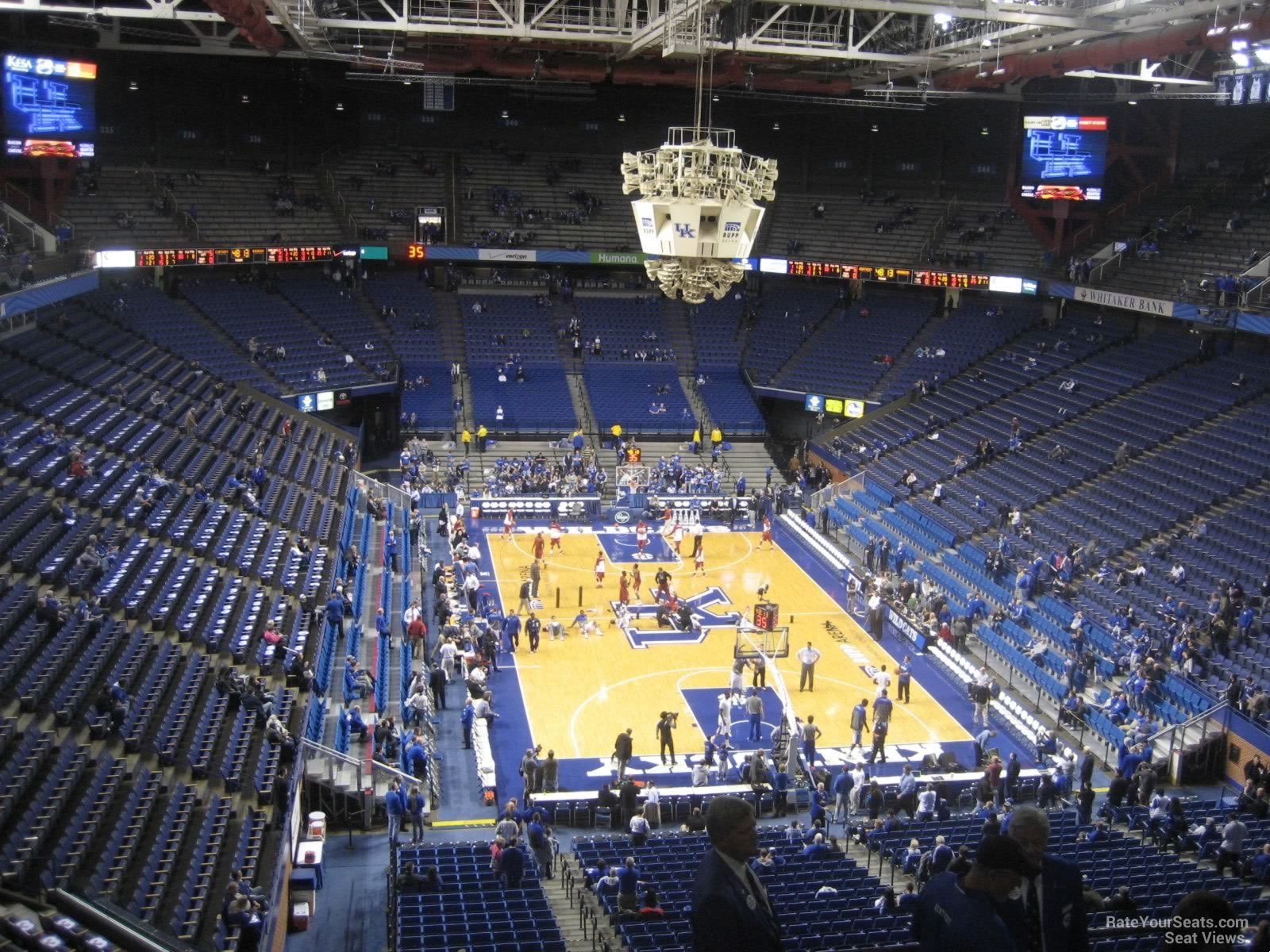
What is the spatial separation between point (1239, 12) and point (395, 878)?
23.7 m

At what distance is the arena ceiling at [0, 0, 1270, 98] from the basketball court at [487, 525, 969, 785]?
14.0 m

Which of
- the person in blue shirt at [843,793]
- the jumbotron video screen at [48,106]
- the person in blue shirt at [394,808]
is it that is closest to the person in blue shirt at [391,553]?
the person in blue shirt at [394,808]

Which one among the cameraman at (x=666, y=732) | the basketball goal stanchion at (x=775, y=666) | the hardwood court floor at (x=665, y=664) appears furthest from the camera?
the hardwood court floor at (x=665, y=664)

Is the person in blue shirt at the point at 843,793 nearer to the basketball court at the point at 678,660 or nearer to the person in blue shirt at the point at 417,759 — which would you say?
the basketball court at the point at 678,660

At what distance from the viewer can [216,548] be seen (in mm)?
28703

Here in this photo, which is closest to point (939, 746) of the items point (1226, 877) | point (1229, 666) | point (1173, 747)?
point (1173, 747)

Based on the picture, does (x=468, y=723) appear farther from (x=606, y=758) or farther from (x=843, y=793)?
(x=843, y=793)

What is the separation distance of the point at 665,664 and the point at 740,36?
1414 cm

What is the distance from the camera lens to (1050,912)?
511 centimetres

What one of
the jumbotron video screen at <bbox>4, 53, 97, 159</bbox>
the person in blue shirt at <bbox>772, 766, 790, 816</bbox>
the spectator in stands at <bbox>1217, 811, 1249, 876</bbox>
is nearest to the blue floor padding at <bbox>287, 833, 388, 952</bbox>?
the person in blue shirt at <bbox>772, 766, 790, 816</bbox>

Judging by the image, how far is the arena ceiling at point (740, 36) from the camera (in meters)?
29.1

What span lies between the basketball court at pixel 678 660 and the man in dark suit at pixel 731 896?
19.9 meters

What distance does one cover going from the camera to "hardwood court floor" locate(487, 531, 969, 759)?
26625 millimetres

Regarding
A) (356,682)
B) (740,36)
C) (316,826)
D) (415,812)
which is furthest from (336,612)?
(740,36)
